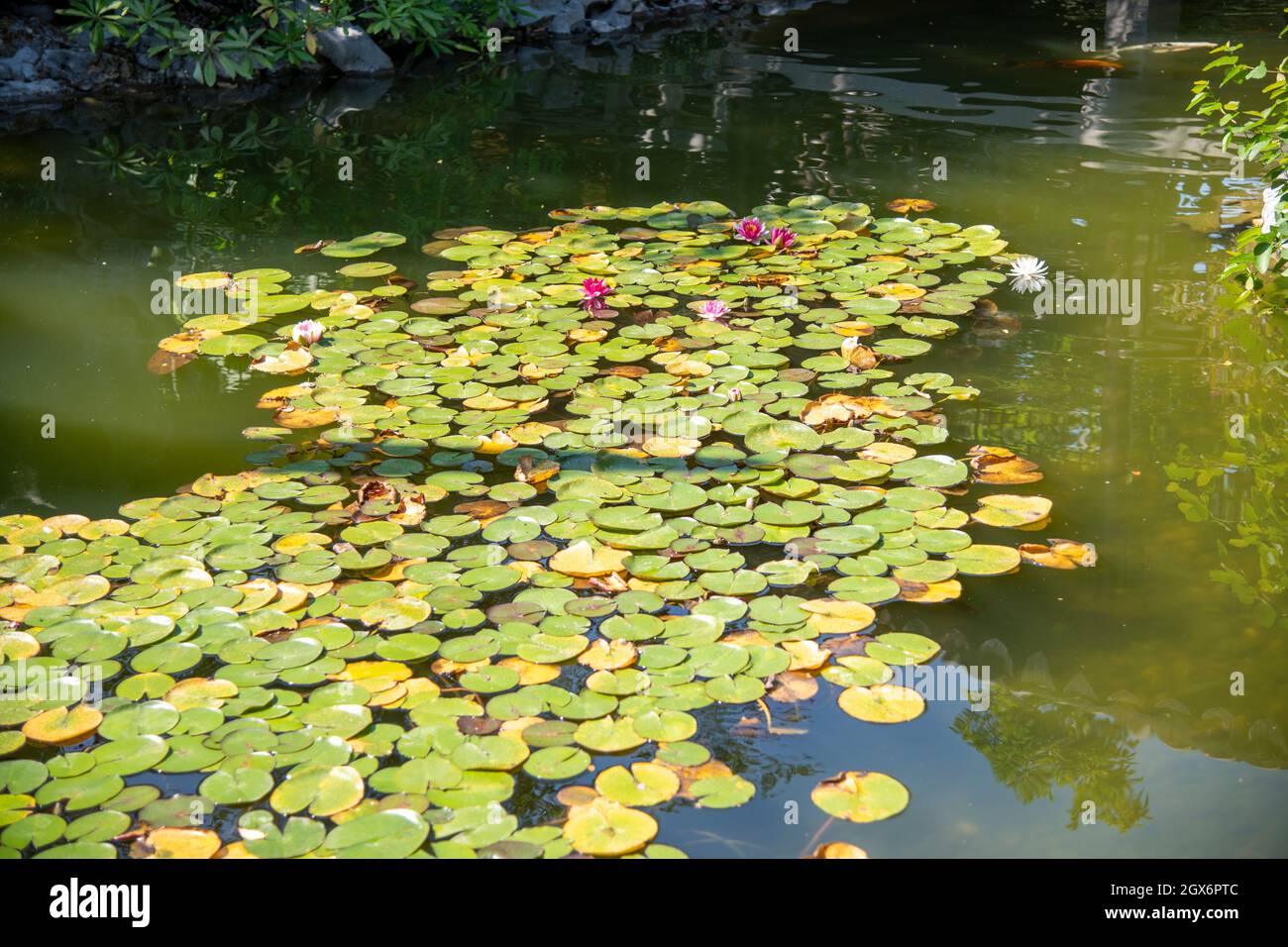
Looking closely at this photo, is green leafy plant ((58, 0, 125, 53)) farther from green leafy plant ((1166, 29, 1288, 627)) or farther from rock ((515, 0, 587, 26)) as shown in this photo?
green leafy plant ((1166, 29, 1288, 627))

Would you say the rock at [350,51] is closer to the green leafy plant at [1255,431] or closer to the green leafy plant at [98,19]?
the green leafy plant at [98,19]

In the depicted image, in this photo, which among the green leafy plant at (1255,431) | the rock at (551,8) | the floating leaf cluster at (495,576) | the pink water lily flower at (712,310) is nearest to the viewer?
the floating leaf cluster at (495,576)

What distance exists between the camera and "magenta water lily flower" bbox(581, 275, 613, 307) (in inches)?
137

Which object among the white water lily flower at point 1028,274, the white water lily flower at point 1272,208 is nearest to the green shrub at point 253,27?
the white water lily flower at point 1028,274

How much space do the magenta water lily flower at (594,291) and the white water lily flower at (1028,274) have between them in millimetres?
1195

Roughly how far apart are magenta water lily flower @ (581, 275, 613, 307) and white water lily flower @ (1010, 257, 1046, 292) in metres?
1.20

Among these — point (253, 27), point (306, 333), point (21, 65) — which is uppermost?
point (253, 27)

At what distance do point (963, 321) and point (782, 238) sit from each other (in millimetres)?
753

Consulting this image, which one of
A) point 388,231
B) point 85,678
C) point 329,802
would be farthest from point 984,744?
point 388,231

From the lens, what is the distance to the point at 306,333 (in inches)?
126

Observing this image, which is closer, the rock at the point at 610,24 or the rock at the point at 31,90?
the rock at the point at 31,90

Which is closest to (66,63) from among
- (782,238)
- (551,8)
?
(551,8)

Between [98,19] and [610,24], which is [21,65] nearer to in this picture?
[98,19]

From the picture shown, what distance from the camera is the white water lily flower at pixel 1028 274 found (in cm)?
354
